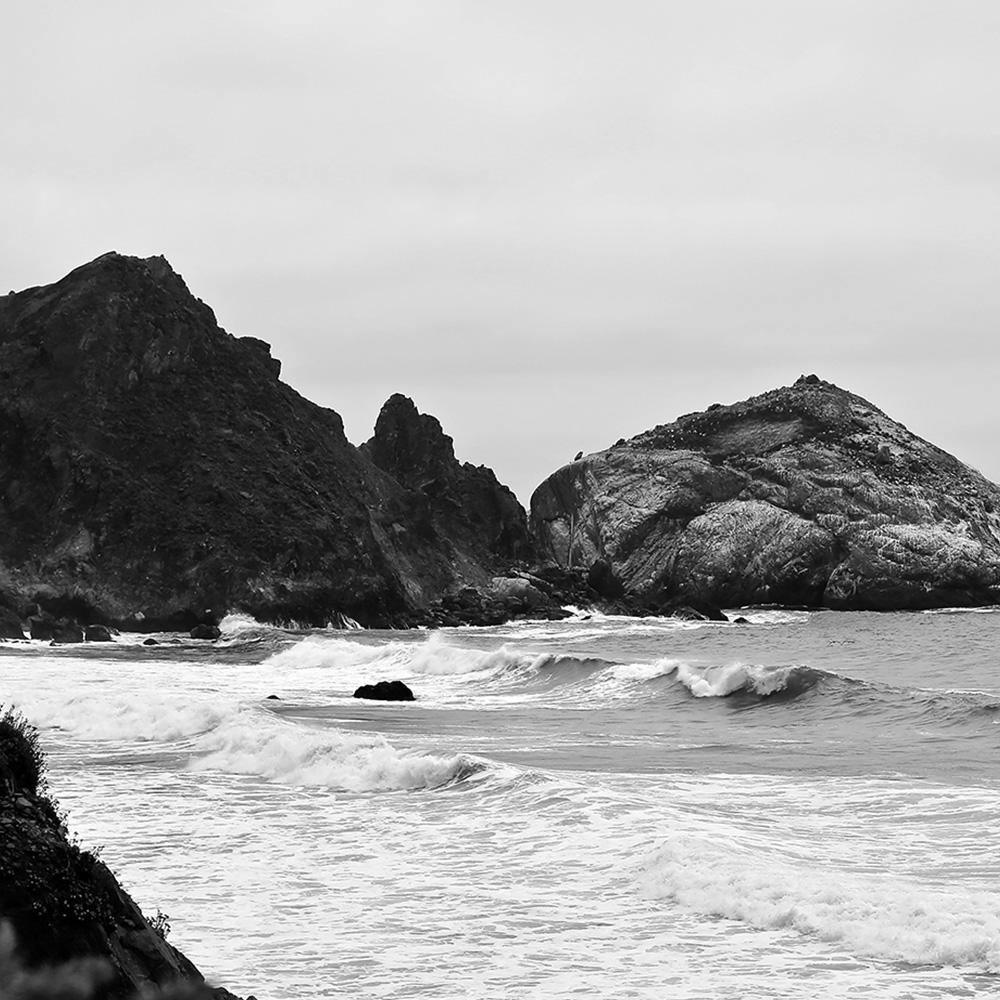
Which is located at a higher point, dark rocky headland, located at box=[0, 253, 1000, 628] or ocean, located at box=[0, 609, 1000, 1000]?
dark rocky headland, located at box=[0, 253, 1000, 628]

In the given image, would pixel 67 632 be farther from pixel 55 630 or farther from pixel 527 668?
pixel 527 668

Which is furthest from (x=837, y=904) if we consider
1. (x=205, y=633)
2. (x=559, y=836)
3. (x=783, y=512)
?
(x=783, y=512)

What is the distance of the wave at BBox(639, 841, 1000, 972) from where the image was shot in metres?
10.4

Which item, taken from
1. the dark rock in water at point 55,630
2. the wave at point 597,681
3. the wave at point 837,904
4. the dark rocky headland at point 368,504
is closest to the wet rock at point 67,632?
the dark rock in water at point 55,630

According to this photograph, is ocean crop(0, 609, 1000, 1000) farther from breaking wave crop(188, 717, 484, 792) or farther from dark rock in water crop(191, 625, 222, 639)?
dark rock in water crop(191, 625, 222, 639)

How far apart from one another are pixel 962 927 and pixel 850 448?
355ft

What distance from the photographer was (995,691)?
35.3 metres

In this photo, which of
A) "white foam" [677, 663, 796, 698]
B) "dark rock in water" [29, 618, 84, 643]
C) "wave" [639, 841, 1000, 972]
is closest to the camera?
"wave" [639, 841, 1000, 972]

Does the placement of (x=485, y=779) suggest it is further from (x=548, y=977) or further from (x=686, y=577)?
(x=686, y=577)

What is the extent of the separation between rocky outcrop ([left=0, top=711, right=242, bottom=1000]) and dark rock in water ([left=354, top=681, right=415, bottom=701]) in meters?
28.1

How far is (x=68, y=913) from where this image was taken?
611 cm

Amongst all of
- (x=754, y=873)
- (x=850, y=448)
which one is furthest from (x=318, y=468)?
(x=754, y=873)

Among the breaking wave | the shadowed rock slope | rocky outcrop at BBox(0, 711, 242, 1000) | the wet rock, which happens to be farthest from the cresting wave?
rocky outcrop at BBox(0, 711, 242, 1000)

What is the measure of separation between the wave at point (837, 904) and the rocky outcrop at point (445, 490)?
296ft
